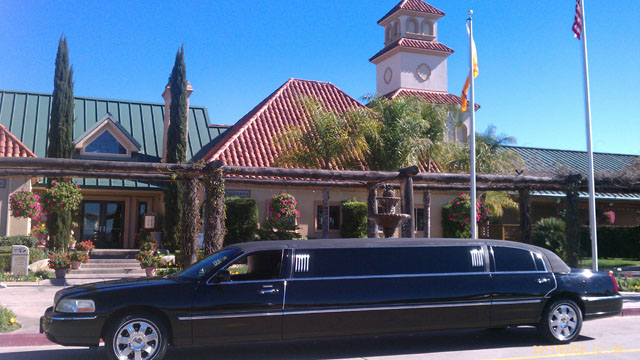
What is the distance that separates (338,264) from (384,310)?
3.00 ft

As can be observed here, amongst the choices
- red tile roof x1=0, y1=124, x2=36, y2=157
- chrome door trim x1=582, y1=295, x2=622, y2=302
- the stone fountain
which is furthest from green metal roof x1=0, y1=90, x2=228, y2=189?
chrome door trim x1=582, y1=295, x2=622, y2=302

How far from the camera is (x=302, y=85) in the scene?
95.0 feet

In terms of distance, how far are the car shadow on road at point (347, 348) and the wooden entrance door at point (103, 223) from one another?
19.4 meters

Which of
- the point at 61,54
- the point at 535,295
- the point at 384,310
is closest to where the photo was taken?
the point at 384,310

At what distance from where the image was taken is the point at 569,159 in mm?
36062

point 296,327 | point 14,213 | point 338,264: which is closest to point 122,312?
point 296,327

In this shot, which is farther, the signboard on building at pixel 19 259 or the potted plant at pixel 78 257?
the potted plant at pixel 78 257

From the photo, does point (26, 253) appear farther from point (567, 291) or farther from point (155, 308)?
point (567, 291)

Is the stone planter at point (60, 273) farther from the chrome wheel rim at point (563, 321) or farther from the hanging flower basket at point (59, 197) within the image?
the chrome wheel rim at point (563, 321)

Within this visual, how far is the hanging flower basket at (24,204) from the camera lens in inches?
776

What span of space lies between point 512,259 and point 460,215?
49.6ft

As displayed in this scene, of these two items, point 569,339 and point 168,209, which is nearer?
point 569,339

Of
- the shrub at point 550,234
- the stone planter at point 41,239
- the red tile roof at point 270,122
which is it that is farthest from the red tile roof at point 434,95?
the stone planter at point 41,239

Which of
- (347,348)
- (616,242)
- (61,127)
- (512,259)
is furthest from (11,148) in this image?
(616,242)
